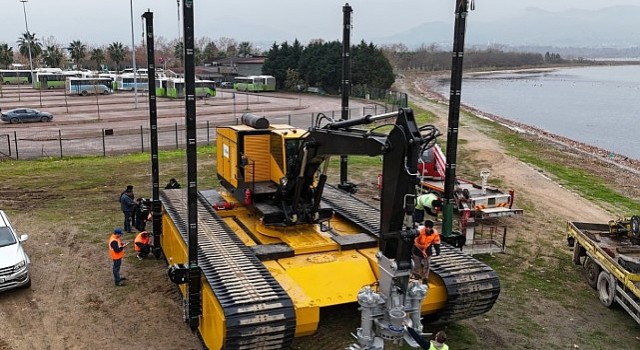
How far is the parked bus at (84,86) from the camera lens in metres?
68.1

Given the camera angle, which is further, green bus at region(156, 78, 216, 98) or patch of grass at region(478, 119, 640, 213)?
green bus at region(156, 78, 216, 98)

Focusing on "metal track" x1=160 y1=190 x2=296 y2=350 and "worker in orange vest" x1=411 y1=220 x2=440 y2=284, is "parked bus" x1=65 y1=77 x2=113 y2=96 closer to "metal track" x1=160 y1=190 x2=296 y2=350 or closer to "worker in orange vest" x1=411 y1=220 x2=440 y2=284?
"metal track" x1=160 y1=190 x2=296 y2=350

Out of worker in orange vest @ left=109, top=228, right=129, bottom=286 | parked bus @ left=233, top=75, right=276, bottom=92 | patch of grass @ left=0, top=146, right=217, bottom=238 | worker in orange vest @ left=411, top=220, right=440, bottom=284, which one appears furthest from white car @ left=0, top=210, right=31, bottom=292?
parked bus @ left=233, top=75, right=276, bottom=92

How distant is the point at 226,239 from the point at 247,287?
7.83ft

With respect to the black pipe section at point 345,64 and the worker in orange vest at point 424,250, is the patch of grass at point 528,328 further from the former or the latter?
the black pipe section at point 345,64

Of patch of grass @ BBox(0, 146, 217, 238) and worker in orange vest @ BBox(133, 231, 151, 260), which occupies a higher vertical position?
worker in orange vest @ BBox(133, 231, 151, 260)

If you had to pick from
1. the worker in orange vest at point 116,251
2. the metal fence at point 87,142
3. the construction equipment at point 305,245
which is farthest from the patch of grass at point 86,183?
the construction equipment at point 305,245

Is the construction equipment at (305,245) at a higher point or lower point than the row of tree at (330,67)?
lower

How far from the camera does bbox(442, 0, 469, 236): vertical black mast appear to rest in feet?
37.4

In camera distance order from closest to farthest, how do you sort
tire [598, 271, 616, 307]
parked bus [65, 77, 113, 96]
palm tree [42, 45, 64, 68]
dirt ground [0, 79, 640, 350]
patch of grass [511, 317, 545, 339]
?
dirt ground [0, 79, 640, 350], patch of grass [511, 317, 545, 339], tire [598, 271, 616, 307], parked bus [65, 77, 113, 96], palm tree [42, 45, 64, 68]

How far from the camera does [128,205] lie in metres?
16.2

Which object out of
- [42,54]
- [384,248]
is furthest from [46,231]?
[42,54]

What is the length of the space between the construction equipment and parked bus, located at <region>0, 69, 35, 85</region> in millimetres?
83456

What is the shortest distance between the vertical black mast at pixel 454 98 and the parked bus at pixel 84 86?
63.0m
